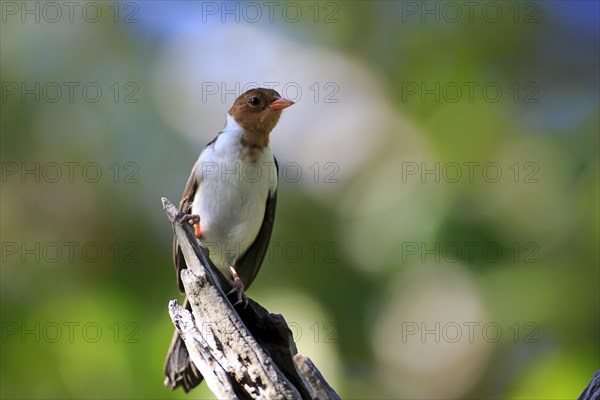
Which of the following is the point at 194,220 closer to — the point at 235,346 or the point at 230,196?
the point at 230,196

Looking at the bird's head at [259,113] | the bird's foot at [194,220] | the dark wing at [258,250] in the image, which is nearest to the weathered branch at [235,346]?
the bird's foot at [194,220]

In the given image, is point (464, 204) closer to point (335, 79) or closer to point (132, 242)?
point (335, 79)

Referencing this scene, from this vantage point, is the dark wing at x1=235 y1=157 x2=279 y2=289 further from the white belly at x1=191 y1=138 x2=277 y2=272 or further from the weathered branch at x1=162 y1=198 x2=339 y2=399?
the weathered branch at x1=162 y1=198 x2=339 y2=399

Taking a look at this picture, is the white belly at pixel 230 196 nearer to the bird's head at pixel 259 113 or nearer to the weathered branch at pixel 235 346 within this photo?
the bird's head at pixel 259 113

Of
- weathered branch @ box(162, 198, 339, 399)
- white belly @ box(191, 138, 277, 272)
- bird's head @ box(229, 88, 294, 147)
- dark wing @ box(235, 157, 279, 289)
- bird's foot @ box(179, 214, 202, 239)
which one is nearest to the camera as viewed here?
weathered branch @ box(162, 198, 339, 399)

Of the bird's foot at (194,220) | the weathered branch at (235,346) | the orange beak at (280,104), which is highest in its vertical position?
the orange beak at (280,104)

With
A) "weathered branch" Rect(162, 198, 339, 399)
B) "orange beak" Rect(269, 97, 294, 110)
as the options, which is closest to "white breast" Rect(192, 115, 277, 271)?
"orange beak" Rect(269, 97, 294, 110)

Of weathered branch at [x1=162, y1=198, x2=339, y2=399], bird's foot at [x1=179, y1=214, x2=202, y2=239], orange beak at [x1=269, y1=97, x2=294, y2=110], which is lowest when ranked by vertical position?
weathered branch at [x1=162, y1=198, x2=339, y2=399]

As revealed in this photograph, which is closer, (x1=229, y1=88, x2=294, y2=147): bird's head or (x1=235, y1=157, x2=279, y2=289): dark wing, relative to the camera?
(x1=229, y1=88, x2=294, y2=147): bird's head
